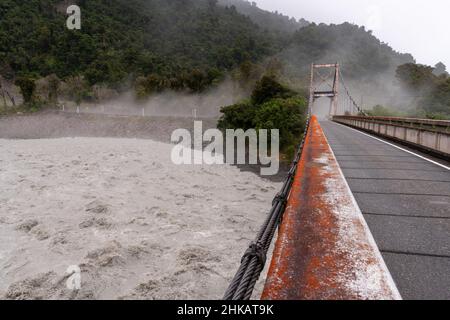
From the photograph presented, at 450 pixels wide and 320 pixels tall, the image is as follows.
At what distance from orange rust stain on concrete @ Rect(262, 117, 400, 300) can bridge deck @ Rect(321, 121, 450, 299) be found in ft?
1.52

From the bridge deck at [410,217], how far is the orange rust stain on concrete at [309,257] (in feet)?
1.52

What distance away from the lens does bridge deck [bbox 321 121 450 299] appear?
8.54 feet

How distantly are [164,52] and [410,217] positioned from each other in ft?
383

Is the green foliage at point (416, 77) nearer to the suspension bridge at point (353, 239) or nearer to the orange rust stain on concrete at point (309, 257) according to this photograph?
the suspension bridge at point (353, 239)

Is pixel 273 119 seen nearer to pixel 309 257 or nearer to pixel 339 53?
pixel 309 257

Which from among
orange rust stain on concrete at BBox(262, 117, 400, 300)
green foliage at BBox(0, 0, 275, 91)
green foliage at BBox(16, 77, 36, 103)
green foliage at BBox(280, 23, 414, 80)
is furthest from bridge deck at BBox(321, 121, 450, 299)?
green foliage at BBox(280, 23, 414, 80)

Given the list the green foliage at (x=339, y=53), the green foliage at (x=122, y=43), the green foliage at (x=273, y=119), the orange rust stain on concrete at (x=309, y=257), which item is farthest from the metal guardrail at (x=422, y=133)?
the green foliage at (x=339, y=53)

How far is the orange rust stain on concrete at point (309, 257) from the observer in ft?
6.29

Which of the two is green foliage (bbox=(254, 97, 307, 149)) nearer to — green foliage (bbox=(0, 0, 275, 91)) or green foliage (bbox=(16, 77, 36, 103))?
green foliage (bbox=(0, 0, 275, 91))

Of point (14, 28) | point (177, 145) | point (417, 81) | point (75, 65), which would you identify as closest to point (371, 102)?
point (417, 81)

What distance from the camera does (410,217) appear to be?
13.6ft

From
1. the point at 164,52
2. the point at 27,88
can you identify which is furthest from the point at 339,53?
the point at 27,88
